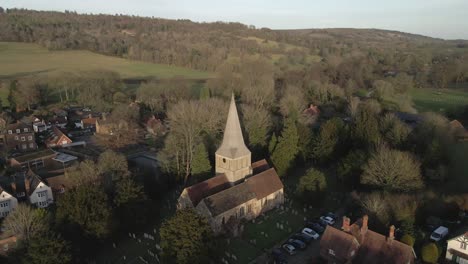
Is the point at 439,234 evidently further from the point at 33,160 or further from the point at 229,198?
the point at 33,160

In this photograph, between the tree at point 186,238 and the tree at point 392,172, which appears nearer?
the tree at point 186,238

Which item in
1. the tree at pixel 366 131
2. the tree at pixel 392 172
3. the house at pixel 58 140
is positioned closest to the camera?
the tree at pixel 392 172

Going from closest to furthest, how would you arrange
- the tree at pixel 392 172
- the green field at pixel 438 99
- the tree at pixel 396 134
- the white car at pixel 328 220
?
the white car at pixel 328 220
the tree at pixel 392 172
the tree at pixel 396 134
the green field at pixel 438 99

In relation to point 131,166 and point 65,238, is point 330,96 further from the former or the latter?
point 65,238

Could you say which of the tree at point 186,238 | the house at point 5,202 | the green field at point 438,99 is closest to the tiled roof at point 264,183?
the tree at point 186,238

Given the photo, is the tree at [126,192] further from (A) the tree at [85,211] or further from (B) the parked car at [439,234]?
(B) the parked car at [439,234]

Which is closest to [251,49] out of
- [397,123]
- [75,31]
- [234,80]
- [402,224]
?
[234,80]

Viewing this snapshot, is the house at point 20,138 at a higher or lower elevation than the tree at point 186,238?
lower

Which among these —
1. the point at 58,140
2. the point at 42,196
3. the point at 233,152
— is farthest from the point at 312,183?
the point at 58,140
